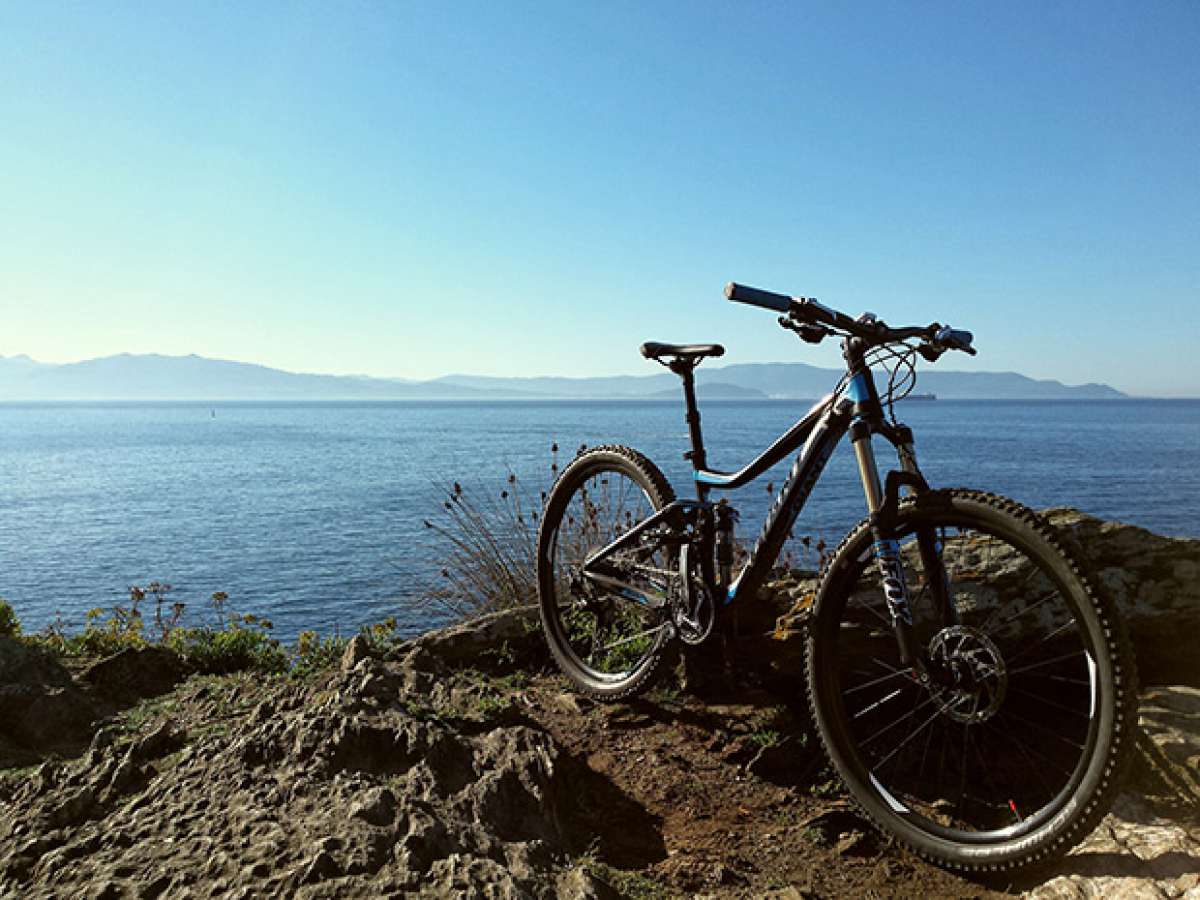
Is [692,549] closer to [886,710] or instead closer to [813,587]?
[813,587]

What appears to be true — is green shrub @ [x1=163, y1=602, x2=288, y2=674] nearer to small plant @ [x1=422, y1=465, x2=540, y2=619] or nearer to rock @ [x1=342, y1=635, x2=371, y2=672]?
rock @ [x1=342, y1=635, x2=371, y2=672]

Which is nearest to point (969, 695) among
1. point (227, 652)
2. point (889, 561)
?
point (889, 561)

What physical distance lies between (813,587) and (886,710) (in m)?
0.75

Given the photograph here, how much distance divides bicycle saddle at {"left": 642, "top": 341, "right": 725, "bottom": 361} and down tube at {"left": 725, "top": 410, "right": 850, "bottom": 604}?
789 mm

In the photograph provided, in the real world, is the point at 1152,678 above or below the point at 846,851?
above

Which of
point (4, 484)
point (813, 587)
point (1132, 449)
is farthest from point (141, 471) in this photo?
point (1132, 449)

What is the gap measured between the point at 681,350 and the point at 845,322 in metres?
1.22

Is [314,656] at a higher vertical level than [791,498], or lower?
lower

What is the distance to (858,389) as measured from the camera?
10.5 feet

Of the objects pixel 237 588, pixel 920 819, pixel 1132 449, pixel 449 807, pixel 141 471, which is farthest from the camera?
pixel 1132 449

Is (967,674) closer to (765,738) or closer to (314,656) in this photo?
(765,738)

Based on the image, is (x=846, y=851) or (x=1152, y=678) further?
(x=1152, y=678)

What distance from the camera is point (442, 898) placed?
1.91 m

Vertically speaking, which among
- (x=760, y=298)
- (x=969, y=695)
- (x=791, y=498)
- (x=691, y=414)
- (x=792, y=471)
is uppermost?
(x=760, y=298)
